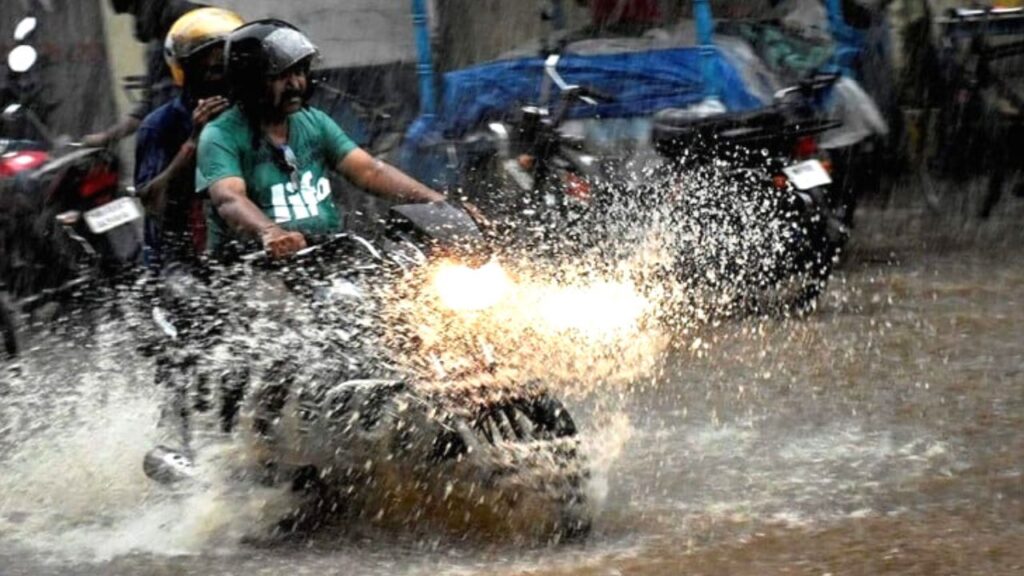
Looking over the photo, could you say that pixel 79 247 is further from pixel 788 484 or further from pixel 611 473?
pixel 788 484

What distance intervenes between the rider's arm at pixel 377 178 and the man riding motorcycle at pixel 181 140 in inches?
19.2

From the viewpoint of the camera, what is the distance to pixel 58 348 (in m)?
9.15

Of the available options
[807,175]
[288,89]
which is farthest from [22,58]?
[288,89]

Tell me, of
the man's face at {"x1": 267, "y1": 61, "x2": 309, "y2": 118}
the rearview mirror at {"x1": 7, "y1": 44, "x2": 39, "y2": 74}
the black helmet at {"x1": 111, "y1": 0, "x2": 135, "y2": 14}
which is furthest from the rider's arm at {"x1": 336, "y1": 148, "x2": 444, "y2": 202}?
the rearview mirror at {"x1": 7, "y1": 44, "x2": 39, "y2": 74}

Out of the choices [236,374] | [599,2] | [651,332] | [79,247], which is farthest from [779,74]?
[236,374]

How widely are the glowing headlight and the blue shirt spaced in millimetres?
1602

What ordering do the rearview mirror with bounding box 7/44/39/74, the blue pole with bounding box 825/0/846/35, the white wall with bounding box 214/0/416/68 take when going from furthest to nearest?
the white wall with bounding box 214/0/416/68, the blue pole with bounding box 825/0/846/35, the rearview mirror with bounding box 7/44/39/74

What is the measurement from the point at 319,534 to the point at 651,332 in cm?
345

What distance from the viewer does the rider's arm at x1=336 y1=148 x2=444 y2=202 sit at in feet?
20.6

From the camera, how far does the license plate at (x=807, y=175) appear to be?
941 cm

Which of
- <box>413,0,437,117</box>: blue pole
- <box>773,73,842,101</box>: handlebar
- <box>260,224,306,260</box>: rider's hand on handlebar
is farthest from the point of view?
<box>413,0,437,117</box>: blue pole

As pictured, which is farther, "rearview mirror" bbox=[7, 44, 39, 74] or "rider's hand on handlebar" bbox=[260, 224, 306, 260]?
"rearview mirror" bbox=[7, 44, 39, 74]

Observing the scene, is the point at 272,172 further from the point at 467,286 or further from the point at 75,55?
the point at 75,55

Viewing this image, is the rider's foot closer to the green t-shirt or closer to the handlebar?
the green t-shirt
